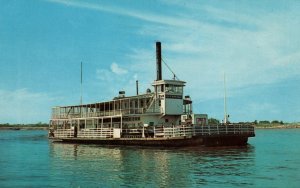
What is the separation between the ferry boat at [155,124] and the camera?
43688mm

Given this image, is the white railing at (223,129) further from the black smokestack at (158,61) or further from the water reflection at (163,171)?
the black smokestack at (158,61)

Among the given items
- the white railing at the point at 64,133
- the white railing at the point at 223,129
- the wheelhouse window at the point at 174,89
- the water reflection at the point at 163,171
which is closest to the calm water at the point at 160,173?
the water reflection at the point at 163,171

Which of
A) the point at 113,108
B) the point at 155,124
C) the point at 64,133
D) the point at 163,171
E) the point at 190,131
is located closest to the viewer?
the point at 163,171

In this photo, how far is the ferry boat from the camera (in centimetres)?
4369

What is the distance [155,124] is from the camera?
5075 centimetres

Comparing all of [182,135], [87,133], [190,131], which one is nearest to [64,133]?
[87,133]

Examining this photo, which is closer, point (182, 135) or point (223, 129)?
point (182, 135)

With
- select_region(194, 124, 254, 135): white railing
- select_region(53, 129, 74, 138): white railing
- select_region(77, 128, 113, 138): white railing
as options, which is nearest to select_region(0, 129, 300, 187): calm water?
select_region(194, 124, 254, 135): white railing

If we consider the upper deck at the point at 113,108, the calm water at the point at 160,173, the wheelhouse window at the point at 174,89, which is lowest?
the calm water at the point at 160,173

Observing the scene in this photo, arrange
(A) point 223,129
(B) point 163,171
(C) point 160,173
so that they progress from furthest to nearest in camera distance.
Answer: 1. (A) point 223,129
2. (B) point 163,171
3. (C) point 160,173

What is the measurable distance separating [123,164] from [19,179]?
8.75 meters

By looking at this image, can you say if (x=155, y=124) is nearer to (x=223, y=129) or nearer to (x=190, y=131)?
(x=190, y=131)

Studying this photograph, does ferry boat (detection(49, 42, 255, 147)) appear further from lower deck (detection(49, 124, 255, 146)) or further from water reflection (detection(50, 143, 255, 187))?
water reflection (detection(50, 143, 255, 187))

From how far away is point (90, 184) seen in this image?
22.5m
